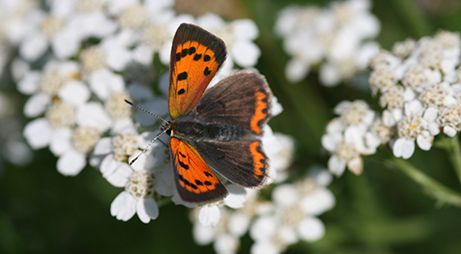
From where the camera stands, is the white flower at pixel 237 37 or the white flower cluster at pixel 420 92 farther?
the white flower at pixel 237 37

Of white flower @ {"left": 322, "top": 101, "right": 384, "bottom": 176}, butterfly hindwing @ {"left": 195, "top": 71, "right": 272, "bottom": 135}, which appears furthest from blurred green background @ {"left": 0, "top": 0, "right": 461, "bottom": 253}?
butterfly hindwing @ {"left": 195, "top": 71, "right": 272, "bottom": 135}

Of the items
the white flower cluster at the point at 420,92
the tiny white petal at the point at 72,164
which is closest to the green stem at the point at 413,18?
the white flower cluster at the point at 420,92

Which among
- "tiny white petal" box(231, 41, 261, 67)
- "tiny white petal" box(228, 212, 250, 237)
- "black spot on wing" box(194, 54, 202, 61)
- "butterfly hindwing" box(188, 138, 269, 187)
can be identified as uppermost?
"tiny white petal" box(231, 41, 261, 67)

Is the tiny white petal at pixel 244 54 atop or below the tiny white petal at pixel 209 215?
atop

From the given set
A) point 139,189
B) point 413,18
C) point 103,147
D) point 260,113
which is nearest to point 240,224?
point 139,189

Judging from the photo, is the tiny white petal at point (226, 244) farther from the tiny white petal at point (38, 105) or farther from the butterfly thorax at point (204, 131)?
the tiny white petal at point (38, 105)

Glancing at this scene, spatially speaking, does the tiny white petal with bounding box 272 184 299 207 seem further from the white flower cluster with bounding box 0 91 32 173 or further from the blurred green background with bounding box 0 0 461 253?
the white flower cluster with bounding box 0 91 32 173
